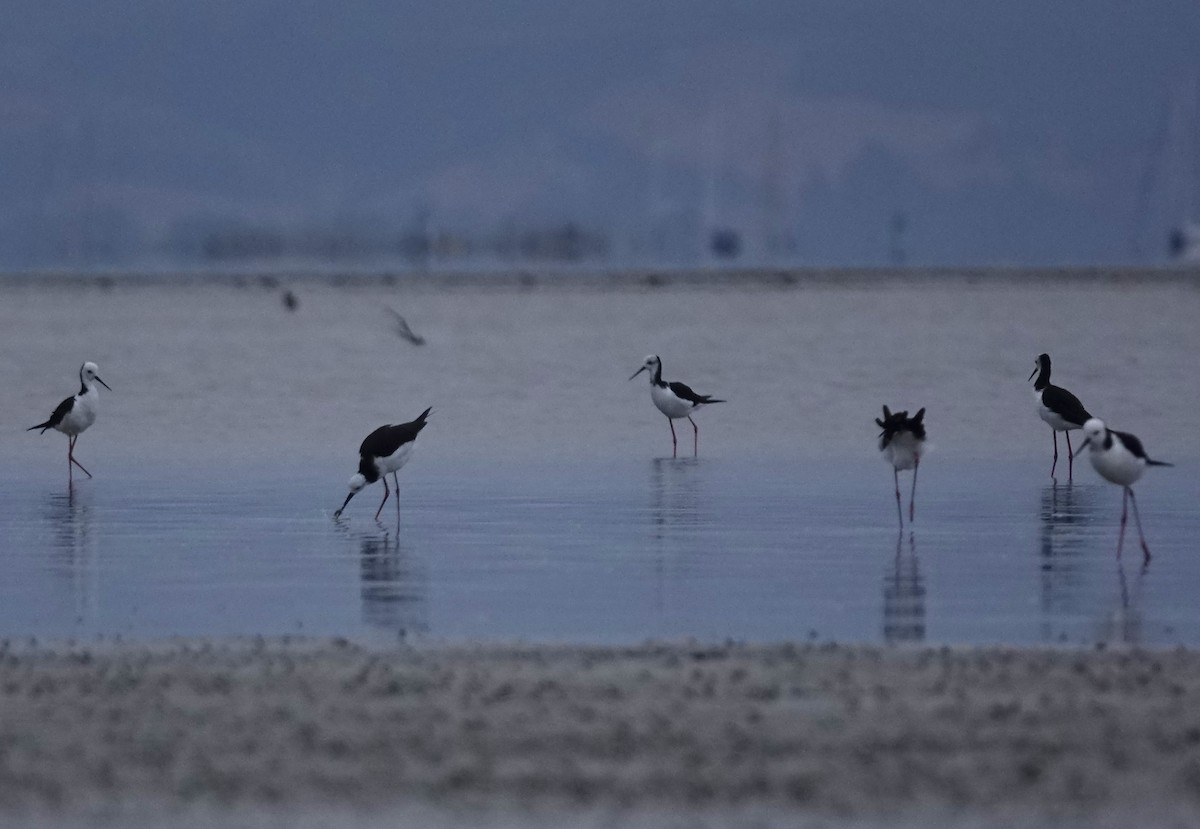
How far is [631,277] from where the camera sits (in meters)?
108

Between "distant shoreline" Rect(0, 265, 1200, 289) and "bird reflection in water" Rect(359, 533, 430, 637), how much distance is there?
8166cm

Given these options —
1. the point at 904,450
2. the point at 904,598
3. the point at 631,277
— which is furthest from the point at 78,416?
the point at 631,277

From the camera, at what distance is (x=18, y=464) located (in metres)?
23.9

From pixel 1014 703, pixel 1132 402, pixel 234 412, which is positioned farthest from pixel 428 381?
pixel 1014 703

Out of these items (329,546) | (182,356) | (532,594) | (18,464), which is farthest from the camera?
(182,356)

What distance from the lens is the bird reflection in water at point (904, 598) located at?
11.8 meters

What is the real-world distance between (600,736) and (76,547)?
7.91 metres

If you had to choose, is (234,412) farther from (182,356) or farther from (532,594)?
(532,594)

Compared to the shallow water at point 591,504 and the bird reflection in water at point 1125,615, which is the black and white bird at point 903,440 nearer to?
the shallow water at point 591,504

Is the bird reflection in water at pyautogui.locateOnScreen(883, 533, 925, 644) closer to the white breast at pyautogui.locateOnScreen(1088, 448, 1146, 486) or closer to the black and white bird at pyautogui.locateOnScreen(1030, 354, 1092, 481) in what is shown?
the white breast at pyautogui.locateOnScreen(1088, 448, 1146, 486)

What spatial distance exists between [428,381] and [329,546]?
25.8 meters

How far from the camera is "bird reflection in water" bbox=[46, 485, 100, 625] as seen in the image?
43.2ft

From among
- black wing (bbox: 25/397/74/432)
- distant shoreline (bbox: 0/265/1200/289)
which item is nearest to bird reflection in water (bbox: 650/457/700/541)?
black wing (bbox: 25/397/74/432)

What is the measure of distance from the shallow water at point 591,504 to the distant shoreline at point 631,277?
52.7 m
